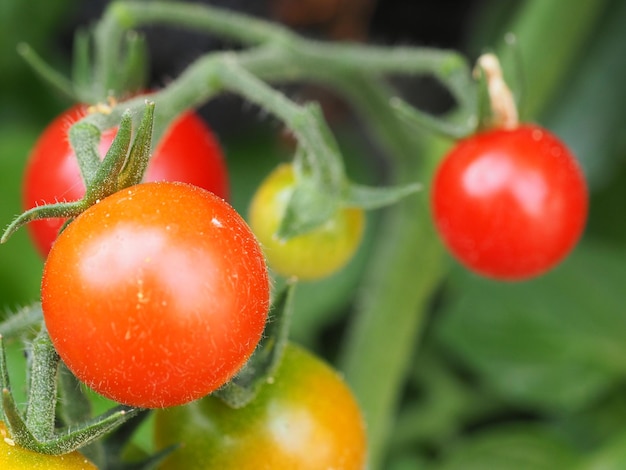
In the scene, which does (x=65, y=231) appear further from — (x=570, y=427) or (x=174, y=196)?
(x=570, y=427)

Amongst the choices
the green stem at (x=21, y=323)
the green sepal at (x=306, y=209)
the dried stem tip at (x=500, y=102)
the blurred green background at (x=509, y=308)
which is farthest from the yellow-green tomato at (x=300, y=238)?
the blurred green background at (x=509, y=308)

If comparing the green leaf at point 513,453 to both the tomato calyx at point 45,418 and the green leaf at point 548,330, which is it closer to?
the green leaf at point 548,330

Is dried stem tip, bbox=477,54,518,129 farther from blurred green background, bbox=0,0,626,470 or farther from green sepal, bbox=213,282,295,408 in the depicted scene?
blurred green background, bbox=0,0,626,470

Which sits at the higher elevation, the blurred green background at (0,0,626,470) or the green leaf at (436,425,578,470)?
the blurred green background at (0,0,626,470)

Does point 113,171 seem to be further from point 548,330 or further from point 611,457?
point 548,330

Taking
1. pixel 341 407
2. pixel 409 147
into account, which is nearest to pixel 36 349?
pixel 341 407

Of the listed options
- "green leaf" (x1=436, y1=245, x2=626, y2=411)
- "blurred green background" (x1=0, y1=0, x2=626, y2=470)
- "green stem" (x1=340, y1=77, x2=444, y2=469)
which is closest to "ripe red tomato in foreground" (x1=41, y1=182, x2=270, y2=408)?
"green stem" (x1=340, y1=77, x2=444, y2=469)

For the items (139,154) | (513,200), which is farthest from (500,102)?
(139,154)
